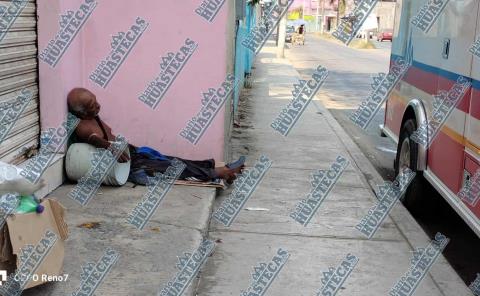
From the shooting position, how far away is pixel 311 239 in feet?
16.9

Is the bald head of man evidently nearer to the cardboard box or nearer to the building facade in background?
the cardboard box

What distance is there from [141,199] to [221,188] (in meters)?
0.97

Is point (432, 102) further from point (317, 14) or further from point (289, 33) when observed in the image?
point (317, 14)

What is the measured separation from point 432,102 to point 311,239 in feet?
5.46

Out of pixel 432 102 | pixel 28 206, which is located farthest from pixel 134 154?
pixel 28 206

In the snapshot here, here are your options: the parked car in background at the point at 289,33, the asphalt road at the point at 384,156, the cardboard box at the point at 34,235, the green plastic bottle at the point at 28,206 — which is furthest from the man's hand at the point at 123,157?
the parked car in background at the point at 289,33

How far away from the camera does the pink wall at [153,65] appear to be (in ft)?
20.2

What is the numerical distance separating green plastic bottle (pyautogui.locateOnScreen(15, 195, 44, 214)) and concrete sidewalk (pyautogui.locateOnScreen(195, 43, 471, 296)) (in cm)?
127

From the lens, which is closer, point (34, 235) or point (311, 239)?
point (34, 235)

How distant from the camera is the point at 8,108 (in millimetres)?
4922

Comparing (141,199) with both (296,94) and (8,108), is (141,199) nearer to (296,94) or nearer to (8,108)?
(8,108)

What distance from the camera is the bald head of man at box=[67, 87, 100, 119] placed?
5715mm

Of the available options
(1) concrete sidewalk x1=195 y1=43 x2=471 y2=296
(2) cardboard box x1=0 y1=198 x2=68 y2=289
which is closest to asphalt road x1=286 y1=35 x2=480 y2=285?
(1) concrete sidewalk x1=195 y1=43 x2=471 y2=296

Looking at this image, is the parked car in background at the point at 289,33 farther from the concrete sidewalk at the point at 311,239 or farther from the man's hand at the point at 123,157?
the man's hand at the point at 123,157
